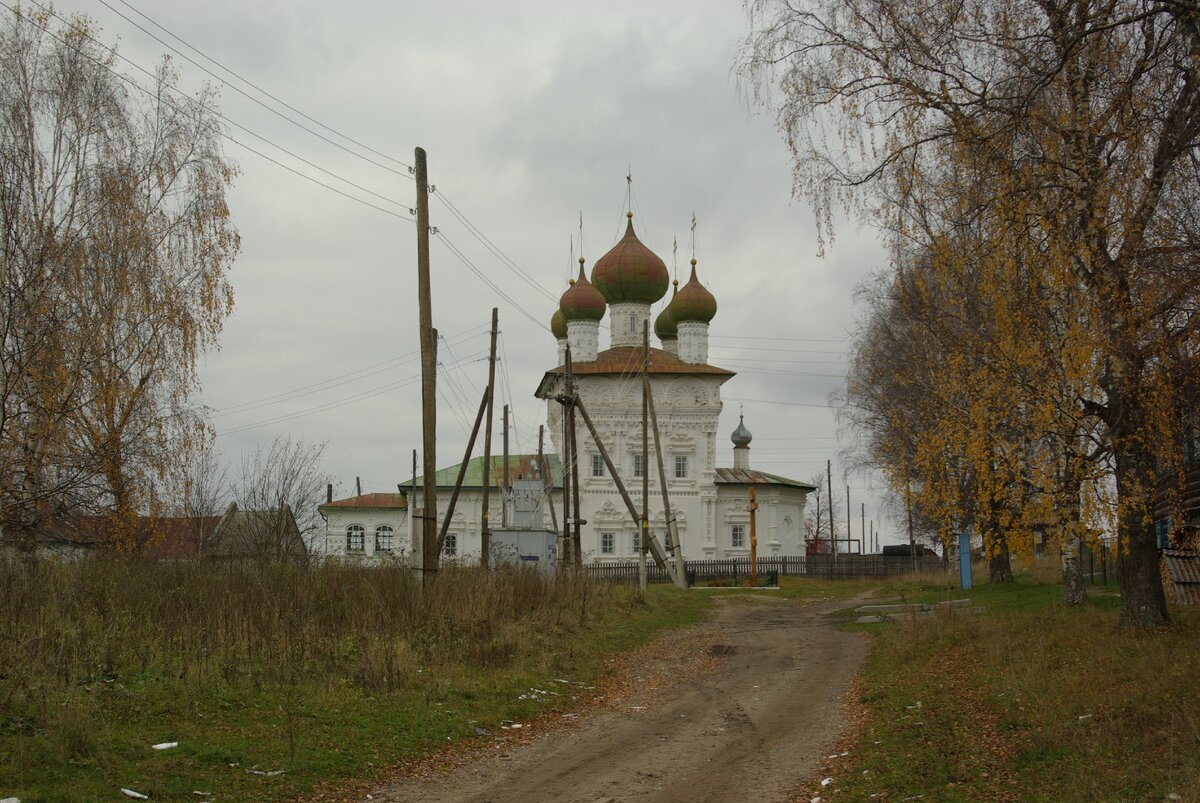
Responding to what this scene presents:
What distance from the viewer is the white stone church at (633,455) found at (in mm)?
50125

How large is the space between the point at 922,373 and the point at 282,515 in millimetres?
15714

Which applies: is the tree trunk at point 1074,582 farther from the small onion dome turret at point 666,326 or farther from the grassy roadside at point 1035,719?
the small onion dome turret at point 666,326

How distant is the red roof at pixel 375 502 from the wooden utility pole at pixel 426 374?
3678cm

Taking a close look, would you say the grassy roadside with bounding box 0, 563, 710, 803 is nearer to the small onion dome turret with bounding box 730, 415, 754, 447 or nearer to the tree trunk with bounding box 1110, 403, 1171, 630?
the tree trunk with bounding box 1110, 403, 1171, 630

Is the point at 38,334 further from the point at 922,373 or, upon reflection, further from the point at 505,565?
the point at 922,373

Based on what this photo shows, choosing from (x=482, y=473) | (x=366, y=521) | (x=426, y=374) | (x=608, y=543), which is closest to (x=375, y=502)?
(x=366, y=521)

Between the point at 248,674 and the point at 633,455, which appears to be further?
the point at 633,455

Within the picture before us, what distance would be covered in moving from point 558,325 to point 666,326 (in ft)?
17.7

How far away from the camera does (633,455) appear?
166 ft

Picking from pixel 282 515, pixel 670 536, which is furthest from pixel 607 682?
pixel 670 536

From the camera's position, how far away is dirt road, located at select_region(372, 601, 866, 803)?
882 cm

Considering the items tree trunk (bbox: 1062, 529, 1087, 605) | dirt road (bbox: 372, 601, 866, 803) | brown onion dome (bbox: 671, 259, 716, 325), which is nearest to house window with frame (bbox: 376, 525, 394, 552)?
brown onion dome (bbox: 671, 259, 716, 325)

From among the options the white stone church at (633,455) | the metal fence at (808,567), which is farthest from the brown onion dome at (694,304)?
the metal fence at (808,567)

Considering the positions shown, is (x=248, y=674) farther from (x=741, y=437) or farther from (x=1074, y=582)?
(x=741, y=437)
